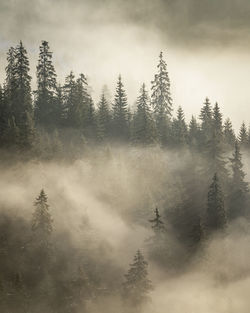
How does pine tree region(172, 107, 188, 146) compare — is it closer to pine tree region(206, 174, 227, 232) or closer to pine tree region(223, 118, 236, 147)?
Result: pine tree region(223, 118, 236, 147)

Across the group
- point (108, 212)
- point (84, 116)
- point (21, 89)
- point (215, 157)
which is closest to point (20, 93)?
point (21, 89)

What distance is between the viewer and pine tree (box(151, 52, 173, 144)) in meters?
101

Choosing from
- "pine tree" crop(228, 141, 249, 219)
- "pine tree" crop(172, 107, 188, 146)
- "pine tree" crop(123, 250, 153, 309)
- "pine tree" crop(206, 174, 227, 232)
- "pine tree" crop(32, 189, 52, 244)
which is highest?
"pine tree" crop(172, 107, 188, 146)

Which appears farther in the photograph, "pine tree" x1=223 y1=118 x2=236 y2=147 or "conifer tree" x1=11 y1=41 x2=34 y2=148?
"pine tree" x1=223 y1=118 x2=236 y2=147

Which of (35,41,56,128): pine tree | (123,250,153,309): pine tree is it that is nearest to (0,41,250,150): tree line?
(35,41,56,128): pine tree

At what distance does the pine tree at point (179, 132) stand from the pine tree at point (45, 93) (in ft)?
87.7

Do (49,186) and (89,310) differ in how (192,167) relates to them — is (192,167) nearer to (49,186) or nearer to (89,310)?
(49,186)

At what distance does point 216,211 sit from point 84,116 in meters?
36.2

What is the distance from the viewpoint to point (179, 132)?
3910 inches

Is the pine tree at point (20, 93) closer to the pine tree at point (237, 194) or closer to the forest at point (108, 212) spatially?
the forest at point (108, 212)

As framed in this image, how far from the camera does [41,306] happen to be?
64.6 metres

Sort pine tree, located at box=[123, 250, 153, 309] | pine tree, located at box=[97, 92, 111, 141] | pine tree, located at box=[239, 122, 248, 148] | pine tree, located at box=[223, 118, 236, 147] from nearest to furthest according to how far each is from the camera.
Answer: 1. pine tree, located at box=[123, 250, 153, 309]
2. pine tree, located at box=[97, 92, 111, 141]
3. pine tree, located at box=[239, 122, 248, 148]
4. pine tree, located at box=[223, 118, 236, 147]

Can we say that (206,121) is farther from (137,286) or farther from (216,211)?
(137,286)

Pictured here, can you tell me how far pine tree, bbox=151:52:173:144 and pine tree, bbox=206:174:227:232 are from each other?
Result: 79.5ft
